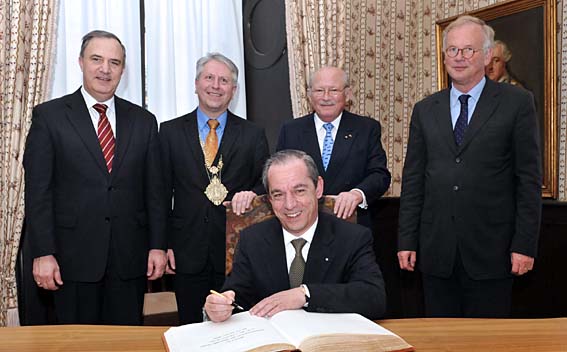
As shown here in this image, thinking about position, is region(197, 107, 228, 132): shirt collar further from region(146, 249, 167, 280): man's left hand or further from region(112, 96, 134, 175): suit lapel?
region(146, 249, 167, 280): man's left hand

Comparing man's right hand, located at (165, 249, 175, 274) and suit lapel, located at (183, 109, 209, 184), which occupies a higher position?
suit lapel, located at (183, 109, 209, 184)

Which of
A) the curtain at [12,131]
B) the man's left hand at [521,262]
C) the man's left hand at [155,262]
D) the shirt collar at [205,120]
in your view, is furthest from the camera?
the curtain at [12,131]

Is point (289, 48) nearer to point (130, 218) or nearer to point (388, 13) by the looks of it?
point (388, 13)

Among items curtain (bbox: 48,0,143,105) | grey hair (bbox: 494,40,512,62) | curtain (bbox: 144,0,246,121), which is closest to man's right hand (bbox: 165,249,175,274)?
curtain (bbox: 48,0,143,105)

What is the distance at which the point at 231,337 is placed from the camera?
1618 millimetres

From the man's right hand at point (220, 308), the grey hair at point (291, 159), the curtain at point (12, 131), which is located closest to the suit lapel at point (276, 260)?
the grey hair at point (291, 159)

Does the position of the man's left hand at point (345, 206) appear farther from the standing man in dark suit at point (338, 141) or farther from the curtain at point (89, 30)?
the curtain at point (89, 30)

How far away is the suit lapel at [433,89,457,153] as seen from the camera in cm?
289

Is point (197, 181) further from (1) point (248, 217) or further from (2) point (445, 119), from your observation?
(2) point (445, 119)

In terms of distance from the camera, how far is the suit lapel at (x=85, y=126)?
9.43 ft

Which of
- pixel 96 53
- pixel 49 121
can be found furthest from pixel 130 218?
pixel 96 53

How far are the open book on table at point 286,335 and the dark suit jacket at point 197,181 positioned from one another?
1.28m

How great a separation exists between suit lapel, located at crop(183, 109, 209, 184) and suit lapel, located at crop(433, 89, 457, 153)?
48.6 inches

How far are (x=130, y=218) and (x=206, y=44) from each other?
251 cm
